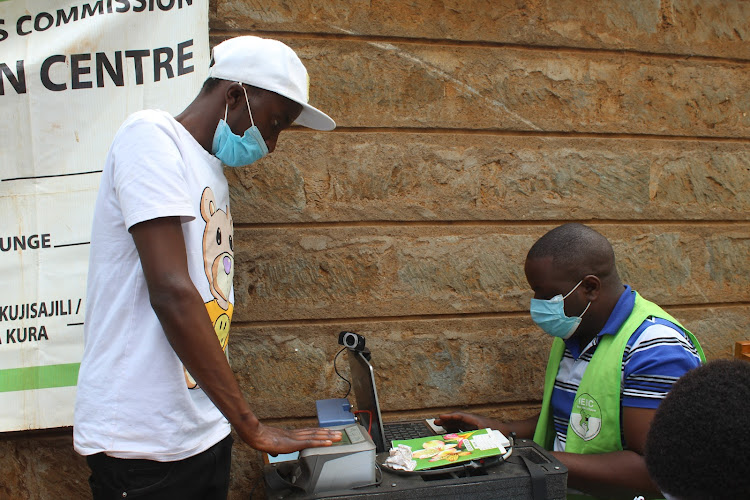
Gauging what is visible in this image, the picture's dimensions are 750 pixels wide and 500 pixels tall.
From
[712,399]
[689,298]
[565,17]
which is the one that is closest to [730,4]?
[565,17]

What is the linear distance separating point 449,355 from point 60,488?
1741 mm

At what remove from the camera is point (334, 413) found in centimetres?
205

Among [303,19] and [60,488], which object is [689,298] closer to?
[303,19]

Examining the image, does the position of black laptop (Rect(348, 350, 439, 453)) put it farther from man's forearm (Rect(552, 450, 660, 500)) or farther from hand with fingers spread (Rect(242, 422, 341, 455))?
man's forearm (Rect(552, 450, 660, 500))

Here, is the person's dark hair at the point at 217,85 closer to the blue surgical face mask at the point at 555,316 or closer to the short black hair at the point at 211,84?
the short black hair at the point at 211,84

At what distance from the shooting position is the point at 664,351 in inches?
81.8

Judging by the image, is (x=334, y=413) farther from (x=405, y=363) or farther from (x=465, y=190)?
(x=465, y=190)

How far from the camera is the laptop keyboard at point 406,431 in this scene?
2.19 meters

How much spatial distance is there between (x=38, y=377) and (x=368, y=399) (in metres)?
1.36

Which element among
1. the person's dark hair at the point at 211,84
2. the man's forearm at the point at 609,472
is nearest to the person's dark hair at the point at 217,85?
the person's dark hair at the point at 211,84

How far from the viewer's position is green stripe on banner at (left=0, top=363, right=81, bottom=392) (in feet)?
8.08

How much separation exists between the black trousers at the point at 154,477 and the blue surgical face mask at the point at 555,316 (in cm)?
122

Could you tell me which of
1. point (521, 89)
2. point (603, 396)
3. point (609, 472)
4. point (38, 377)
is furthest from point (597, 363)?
point (38, 377)

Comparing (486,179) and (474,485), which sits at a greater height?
(486,179)
